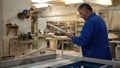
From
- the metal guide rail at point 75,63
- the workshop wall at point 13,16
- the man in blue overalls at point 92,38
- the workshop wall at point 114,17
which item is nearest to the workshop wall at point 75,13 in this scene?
the workshop wall at point 114,17

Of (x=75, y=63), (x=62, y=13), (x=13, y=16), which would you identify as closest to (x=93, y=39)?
(x=75, y=63)

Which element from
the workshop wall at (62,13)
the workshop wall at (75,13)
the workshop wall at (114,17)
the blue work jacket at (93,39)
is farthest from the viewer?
the workshop wall at (62,13)

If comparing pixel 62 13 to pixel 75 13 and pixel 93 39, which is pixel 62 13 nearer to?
pixel 75 13

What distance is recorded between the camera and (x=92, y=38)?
244 cm

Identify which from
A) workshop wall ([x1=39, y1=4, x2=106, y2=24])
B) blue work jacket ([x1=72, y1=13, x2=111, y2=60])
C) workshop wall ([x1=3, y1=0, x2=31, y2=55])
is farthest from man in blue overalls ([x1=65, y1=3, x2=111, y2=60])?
workshop wall ([x1=39, y1=4, x2=106, y2=24])

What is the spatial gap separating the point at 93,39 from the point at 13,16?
206cm

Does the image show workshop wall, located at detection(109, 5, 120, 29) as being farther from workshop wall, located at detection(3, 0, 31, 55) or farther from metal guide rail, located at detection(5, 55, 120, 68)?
metal guide rail, located at detection(5, 55, 120, 68)

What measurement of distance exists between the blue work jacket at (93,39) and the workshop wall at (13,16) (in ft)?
6.20

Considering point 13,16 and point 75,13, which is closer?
point 13,16

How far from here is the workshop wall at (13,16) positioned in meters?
3.83

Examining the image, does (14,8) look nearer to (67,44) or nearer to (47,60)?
(47,60)

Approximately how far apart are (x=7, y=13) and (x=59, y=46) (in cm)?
585

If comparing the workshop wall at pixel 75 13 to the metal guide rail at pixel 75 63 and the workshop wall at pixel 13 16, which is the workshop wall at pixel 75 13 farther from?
the metal guide rail at pixel 75 63

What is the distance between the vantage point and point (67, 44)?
9.63 meters
